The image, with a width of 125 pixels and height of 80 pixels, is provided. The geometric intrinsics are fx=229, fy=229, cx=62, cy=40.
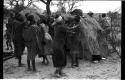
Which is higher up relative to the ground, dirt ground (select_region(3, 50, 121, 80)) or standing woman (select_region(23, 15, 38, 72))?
standing woman (select_region(23, 15, 38, 72))

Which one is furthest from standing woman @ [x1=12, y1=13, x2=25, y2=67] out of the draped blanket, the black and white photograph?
the draped blanket

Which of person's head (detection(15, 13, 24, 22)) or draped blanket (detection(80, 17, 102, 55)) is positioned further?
draped blanket (detection(80, 17, 102, 55))

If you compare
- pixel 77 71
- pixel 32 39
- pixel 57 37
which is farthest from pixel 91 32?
pixel 32 39

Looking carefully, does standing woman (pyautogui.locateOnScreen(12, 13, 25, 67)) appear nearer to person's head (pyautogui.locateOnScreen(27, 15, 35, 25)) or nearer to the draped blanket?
person's head (pyautogui.locateOnScreen(27, 15, 35, 25))

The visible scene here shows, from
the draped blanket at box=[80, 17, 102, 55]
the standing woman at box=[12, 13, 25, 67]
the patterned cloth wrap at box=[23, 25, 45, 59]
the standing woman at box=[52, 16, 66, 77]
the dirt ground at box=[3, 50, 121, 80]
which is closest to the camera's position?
the standing woman at box=[52, 16, 66, 77]

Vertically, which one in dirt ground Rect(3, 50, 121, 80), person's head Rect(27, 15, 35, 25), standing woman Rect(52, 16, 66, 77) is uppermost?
person's head Rect(27, 15, 35, 25)

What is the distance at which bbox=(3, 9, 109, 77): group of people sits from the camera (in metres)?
6.61

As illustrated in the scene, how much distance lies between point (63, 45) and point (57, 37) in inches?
11.8

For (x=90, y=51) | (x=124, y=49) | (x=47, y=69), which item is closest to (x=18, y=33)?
(x=47, y=69)

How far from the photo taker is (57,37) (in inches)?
260

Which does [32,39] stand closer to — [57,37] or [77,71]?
[57,37]

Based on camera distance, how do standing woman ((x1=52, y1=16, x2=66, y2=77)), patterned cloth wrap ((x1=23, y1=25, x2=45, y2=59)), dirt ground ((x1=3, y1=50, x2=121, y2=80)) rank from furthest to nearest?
patterned cloth wrap ((x1=23, y1=25, x2=45, y2=59)) → dirt ground ((x1=3, y1=50, x2=121, y2=80)) → standing woman ((x1=52, y1=16, x2=66, y2=77))

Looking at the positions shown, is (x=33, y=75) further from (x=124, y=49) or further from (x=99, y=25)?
(x=99, y=25)

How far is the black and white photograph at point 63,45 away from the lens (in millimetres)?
6742
